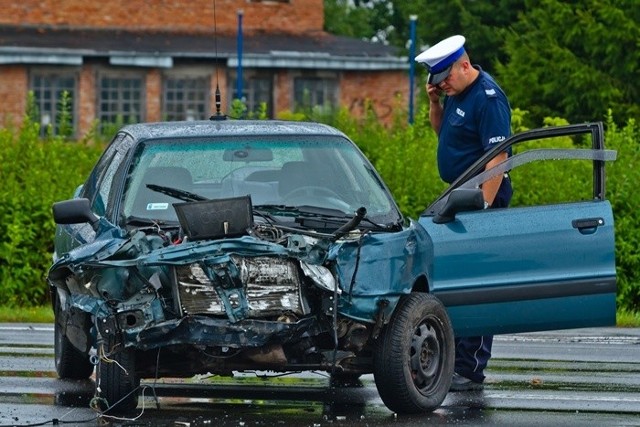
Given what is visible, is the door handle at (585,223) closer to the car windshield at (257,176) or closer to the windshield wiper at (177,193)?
the car windshield at (257,176)

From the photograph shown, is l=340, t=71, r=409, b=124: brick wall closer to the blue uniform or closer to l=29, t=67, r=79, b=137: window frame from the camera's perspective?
l=29, t=67, r=79, b=137: window frame

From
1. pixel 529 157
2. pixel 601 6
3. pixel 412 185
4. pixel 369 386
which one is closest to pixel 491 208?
pixel 529 157

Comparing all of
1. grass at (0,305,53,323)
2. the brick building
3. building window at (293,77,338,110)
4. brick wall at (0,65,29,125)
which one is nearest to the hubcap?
grass at (0,305,53,323)

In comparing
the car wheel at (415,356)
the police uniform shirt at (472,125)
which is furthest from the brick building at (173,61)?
the car wheel at (415,356)

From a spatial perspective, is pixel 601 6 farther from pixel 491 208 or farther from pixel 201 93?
pixel 491 208

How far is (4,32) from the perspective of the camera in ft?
134

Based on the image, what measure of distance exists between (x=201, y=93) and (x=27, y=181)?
2396 centimetres

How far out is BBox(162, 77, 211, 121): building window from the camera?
139ft

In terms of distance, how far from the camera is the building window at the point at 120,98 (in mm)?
41875

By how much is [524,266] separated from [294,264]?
1.86m

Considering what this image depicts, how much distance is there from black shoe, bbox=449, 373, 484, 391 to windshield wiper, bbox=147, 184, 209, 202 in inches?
77.3

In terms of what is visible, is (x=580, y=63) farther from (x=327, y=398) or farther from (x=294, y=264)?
(x=294, y=264)

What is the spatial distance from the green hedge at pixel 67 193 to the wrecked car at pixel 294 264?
6.72m

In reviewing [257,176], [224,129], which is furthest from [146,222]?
[224,129]
